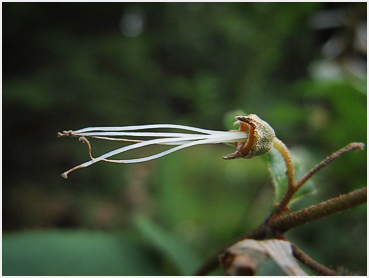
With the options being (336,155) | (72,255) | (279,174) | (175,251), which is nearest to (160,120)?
(175,251)

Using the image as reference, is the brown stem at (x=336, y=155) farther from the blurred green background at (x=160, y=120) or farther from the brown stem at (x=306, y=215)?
the blurred green background at (x=160, y=120)

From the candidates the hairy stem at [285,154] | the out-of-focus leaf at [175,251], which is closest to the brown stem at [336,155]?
the hairy stem at [285,154]

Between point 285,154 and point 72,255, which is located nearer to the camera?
point 285,154

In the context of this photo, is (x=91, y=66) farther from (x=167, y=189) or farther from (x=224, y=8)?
(x=224, y=8)

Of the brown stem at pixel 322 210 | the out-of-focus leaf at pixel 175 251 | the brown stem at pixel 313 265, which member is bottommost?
the out-of-focus leaf at pixel 175 251

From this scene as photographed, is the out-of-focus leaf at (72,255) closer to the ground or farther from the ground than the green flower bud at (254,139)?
closer to the ground

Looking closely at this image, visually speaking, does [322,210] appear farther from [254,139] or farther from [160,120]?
[160,120]

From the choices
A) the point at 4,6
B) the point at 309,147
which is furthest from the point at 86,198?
the point at 309,147
